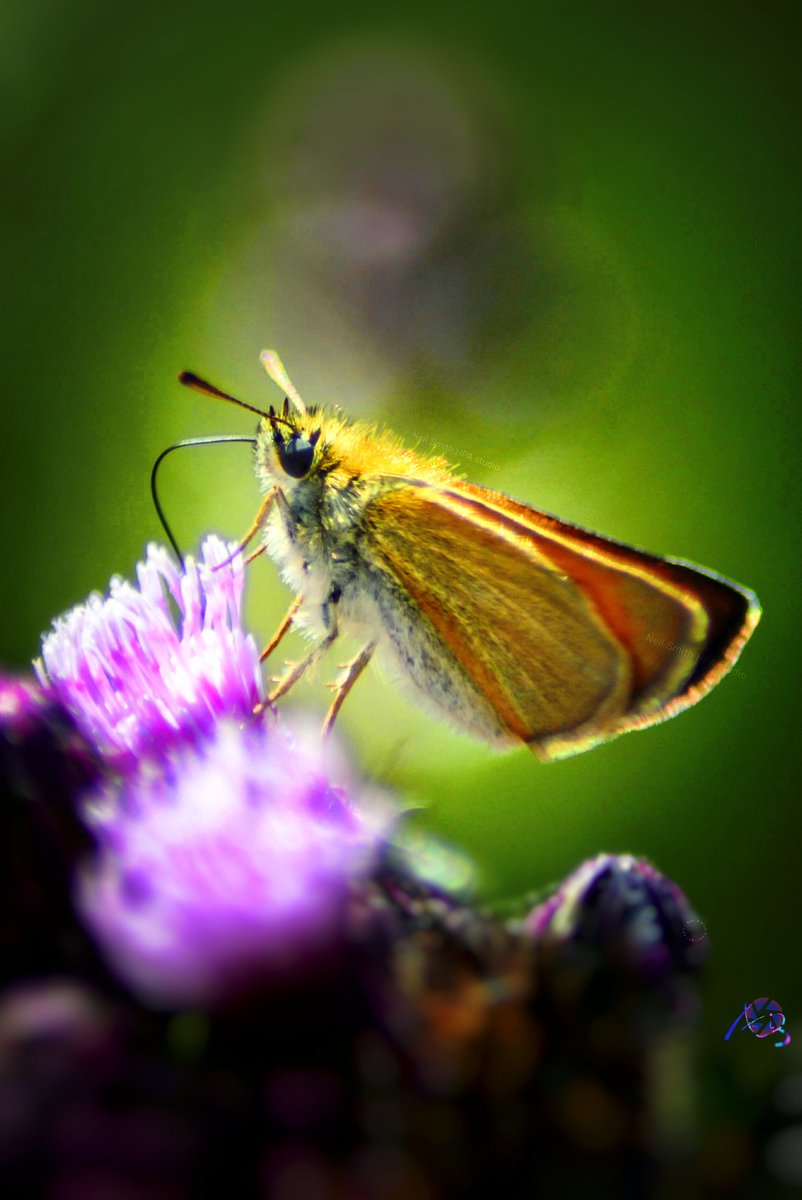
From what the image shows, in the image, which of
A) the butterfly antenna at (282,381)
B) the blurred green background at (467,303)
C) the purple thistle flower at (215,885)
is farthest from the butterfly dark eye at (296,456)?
the purple thistle flower at (215,885)

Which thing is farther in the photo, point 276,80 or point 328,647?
point 276,80

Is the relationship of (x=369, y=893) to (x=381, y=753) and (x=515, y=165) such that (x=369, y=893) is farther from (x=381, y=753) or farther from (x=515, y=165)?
(x=515, y=165)

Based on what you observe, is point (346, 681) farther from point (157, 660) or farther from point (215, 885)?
point (215, 885)

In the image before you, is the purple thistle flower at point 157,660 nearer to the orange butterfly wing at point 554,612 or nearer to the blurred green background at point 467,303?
the orange butterfly wing at point 554,612

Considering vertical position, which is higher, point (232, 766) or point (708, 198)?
point (708, 198)

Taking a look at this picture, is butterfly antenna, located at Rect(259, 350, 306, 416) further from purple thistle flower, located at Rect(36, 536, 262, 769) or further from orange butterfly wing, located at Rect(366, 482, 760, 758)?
purple thistle flower, located at Rect(36, 536, 262, 769)

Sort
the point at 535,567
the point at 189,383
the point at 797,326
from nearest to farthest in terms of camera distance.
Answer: the point at 535,567 → the point at 189,383 → the point at 797,326

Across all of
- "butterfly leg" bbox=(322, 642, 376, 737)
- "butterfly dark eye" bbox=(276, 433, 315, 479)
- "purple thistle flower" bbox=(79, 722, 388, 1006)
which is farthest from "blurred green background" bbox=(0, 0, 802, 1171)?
"purple thistle flower" bbox=(79, 722, 388, 1006)

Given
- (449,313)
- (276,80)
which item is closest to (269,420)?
(449,313)
